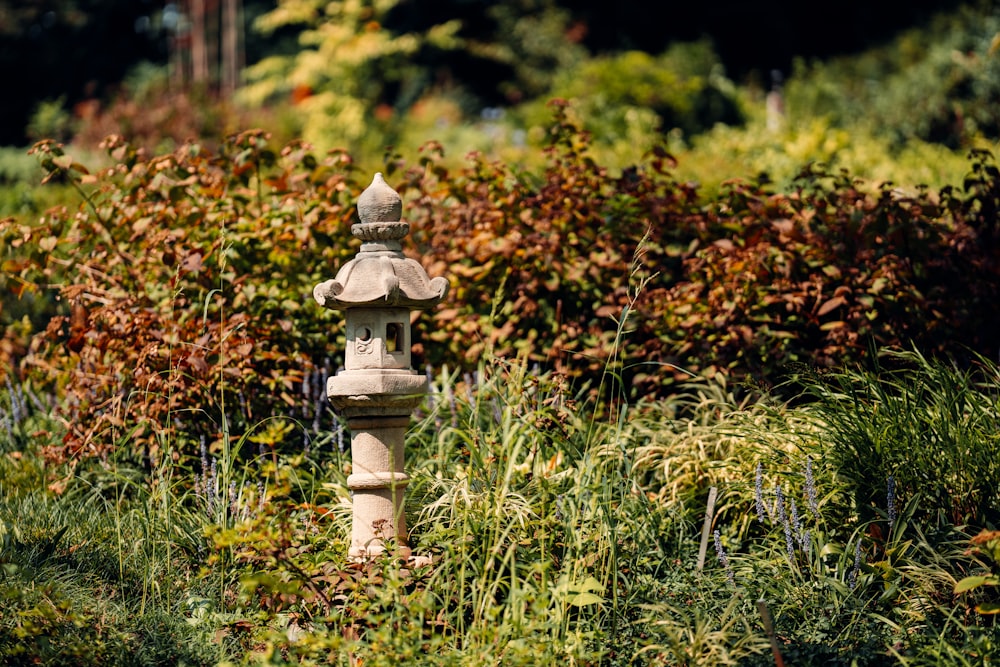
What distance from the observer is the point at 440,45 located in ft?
63.5

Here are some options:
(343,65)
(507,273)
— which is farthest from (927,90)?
(507,273)

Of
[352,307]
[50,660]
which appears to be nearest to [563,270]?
[352,307]

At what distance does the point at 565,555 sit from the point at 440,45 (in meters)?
17.4

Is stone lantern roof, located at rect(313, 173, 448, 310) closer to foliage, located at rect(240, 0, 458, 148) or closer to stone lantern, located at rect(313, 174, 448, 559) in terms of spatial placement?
stone lantern, located at rect(313, 174, 448, 559)

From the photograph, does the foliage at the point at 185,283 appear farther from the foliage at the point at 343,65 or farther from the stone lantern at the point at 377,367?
the foliage at the point at 343,65

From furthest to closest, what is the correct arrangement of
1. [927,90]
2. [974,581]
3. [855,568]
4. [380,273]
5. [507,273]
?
[927,90] < [507,273] < [380,273] < [855,568] < [974,581]

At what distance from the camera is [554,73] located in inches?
780

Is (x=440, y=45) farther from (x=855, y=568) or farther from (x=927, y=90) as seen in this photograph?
(x=855, y=568)

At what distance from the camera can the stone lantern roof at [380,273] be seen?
3.31m

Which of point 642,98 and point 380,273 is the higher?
point 642,98

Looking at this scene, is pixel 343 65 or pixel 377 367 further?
pixel 343 65

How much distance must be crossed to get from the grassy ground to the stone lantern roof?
0.40 m

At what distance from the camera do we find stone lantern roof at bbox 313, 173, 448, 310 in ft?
10.9

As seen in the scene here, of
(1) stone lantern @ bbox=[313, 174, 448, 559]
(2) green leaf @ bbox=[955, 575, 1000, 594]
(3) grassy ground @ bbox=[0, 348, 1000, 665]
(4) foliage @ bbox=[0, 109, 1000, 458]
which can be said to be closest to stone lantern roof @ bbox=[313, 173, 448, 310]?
(1) stone lantern @ bbox=[313, 174, 448, 559]
